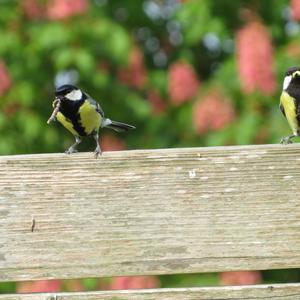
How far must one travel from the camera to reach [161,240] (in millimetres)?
2535

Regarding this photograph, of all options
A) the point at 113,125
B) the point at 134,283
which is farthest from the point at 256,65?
the point at 134,283

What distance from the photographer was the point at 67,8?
606 centimetres

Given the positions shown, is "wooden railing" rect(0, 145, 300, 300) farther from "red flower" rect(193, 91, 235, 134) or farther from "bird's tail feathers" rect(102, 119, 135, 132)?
"red flower" rect(193, 91, 235, 134)

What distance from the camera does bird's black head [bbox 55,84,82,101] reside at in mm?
3865

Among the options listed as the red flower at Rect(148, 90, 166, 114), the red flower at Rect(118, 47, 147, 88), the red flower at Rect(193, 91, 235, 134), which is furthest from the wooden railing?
the red flower at Rect(148, 90, 166, 114)

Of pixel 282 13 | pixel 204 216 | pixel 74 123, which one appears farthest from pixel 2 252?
pixel 282 13

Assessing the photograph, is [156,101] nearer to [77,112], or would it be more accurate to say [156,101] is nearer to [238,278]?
[238,278]

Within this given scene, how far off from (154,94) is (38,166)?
4.15 m

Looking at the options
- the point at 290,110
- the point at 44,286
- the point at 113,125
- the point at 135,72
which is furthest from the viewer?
the point at 135,72

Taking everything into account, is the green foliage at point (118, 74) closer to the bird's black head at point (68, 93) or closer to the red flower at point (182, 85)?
the red flower at point (182, 85)

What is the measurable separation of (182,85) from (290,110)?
2.45m

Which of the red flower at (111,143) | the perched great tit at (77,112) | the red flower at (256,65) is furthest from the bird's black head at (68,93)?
the red flower at (111,143)

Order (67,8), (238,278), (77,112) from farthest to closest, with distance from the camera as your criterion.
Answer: (67,8) → (238,278) → (77,112)

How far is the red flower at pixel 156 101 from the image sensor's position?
6648mm
